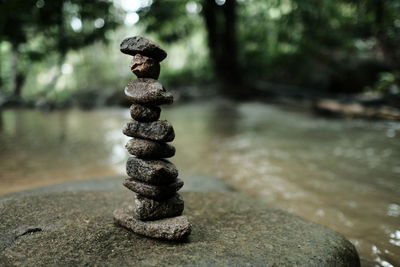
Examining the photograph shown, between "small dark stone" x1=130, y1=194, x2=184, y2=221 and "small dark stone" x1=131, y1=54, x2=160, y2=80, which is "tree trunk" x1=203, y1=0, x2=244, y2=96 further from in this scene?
"small dark stone" x1=130, y1=194, x2=184, y2=221

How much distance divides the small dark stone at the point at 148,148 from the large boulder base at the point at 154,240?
0.66 meters

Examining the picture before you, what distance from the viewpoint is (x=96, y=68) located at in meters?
25.6

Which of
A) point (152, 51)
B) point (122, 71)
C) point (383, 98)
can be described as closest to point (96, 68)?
point (122, 71)

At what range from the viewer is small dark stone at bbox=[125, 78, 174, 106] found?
9.23 ft

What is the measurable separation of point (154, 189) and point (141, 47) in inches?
45.9

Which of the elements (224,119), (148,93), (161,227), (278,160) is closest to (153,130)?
(148,93)

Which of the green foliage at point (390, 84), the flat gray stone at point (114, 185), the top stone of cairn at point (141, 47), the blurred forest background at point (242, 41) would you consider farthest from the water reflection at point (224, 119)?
the top stone of cairn at point (141, 47)

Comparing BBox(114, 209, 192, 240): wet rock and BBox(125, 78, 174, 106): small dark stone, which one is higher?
BBox(125, 78, 174, 106): small dark stone

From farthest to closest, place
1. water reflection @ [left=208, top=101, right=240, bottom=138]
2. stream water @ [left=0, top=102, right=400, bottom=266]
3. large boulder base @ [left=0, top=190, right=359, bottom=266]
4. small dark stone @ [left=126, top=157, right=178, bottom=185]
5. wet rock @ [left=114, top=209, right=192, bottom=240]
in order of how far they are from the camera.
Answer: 1. water reflection @ [left=208, top=101, right=240, bottom=138]
2. stream water @ [left=0, top=102, right=400, bottom=266]
3. small dark stone @ [left=126, top=157, right=178, bottom=185]
4. wet rock @ [left=114, top=209, right=192, bottom=240]
5. large boulder base @ [left=0, top=190, right=359, bottom=266]

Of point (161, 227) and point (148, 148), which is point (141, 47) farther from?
point (161, 227)

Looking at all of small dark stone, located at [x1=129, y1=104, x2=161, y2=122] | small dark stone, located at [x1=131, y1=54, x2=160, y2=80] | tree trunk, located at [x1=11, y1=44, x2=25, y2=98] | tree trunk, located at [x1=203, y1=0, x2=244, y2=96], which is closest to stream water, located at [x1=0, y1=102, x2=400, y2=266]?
small dark stone, located at [x1=129, y1=104, x2=161, y2=122]

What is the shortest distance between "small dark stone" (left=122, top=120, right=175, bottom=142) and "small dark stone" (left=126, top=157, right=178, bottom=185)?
0.68ft

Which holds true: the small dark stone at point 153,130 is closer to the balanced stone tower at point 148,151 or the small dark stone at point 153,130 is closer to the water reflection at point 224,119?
the balanced stone tower at point 148,151

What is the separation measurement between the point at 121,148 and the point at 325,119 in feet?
21.8
